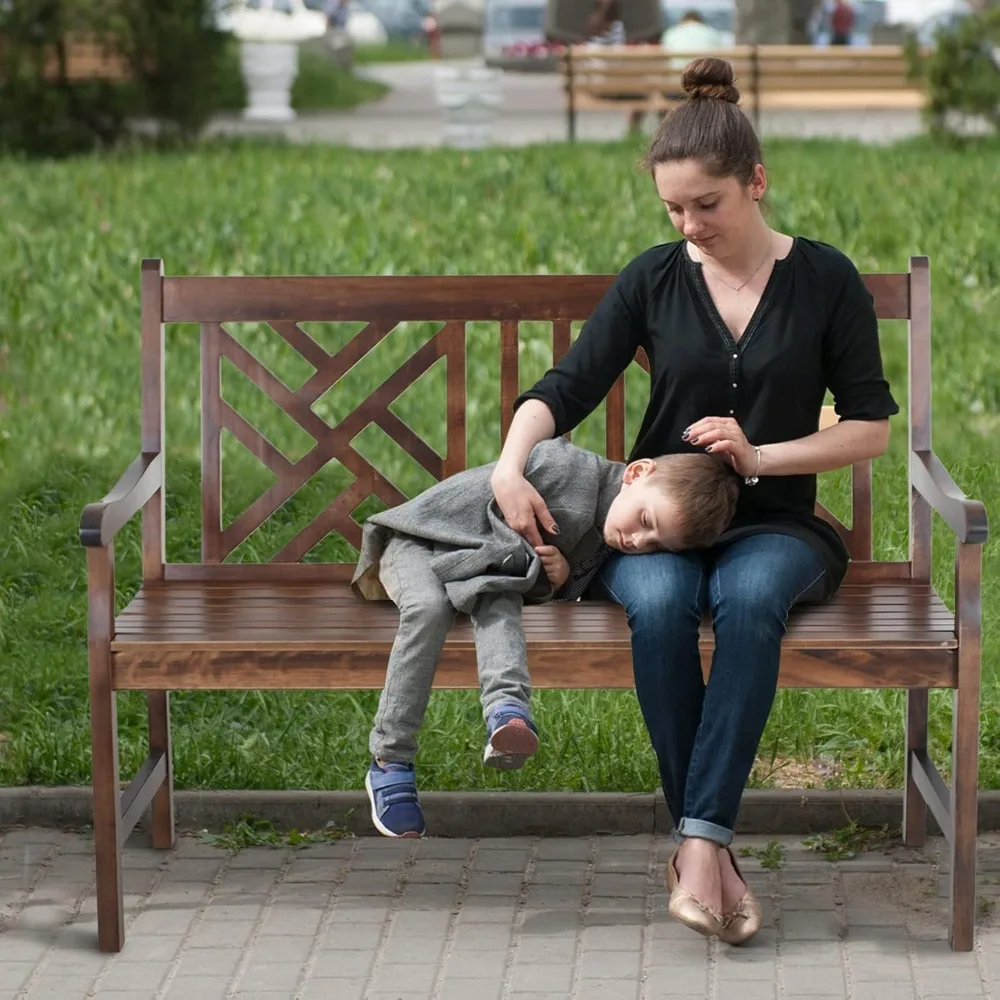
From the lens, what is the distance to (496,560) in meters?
3.90

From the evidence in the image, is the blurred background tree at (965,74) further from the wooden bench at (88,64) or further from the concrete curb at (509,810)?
the concrete curb at (509,810)

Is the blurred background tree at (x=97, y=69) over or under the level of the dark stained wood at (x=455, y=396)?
over

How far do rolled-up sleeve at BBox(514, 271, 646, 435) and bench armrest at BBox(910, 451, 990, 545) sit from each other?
65cm

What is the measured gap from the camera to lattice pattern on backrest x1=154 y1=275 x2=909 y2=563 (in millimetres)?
4473

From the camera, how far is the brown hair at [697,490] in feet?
12.7

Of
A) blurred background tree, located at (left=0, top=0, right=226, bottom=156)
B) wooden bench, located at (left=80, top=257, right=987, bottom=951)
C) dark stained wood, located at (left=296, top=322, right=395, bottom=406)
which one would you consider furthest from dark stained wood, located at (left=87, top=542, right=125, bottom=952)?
blurred background tree, located at (left=0, top=0, right=226, bottom=156)

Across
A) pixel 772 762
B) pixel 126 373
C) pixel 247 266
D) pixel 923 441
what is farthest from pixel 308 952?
pixel 247 266

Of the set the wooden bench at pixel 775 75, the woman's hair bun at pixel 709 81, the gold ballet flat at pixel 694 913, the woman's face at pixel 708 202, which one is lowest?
the gold ballet flat at pixel 694 913

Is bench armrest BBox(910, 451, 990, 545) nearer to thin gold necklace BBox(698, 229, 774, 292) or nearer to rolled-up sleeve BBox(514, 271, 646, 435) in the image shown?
thin gold necklace BBox(698, 229, 774, 292)

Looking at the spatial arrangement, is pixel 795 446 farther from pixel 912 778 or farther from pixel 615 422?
pixel 912 778

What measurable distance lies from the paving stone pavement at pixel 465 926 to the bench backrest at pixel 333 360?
641mm

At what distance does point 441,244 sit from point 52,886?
5.79 m

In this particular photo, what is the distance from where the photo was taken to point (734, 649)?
3.72 m

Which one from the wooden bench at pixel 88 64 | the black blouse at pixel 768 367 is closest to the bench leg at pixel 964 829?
the black blouse at pixel 768 367
